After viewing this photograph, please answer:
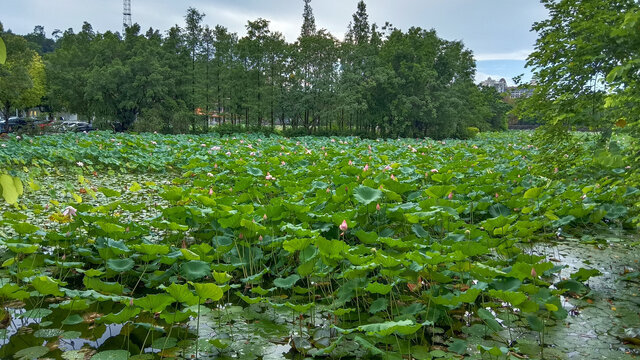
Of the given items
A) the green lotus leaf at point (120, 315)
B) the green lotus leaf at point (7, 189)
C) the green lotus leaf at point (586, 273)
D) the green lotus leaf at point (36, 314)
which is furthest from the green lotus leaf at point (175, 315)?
the green lotus leaf at point (586, 273)

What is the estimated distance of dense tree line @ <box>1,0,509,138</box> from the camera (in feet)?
74.7

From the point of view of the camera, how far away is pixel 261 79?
1038 inches

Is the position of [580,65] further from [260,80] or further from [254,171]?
[260,80]

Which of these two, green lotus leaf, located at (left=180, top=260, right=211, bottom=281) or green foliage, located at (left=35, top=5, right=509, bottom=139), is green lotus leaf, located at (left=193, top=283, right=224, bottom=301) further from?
green foliage, located at (left=35, top=5, right=509, bottom=139)

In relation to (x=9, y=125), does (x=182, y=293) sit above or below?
below

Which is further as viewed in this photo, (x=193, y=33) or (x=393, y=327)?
(x=193, y=33)

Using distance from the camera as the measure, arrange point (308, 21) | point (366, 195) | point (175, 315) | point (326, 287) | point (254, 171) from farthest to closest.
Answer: point (308, 21)
point (254, 171)
point (366, 195)
point (326, 287)
point (175, 315)

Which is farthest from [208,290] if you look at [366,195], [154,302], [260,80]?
[260,80]

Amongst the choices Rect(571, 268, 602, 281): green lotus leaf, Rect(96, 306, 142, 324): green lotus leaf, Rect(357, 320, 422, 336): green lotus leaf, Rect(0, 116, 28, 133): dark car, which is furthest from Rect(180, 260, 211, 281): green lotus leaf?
Rect(0, 116, 28, 133): dark car

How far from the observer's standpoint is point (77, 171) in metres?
7.10

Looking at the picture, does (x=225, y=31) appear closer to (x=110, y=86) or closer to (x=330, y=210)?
(x=110, y=86)

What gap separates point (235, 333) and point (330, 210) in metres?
1.45

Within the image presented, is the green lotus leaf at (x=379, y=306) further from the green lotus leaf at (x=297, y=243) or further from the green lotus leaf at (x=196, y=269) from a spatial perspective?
the green lotus leaf at (x=196, y=269)

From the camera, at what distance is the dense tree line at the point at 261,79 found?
22766mm
